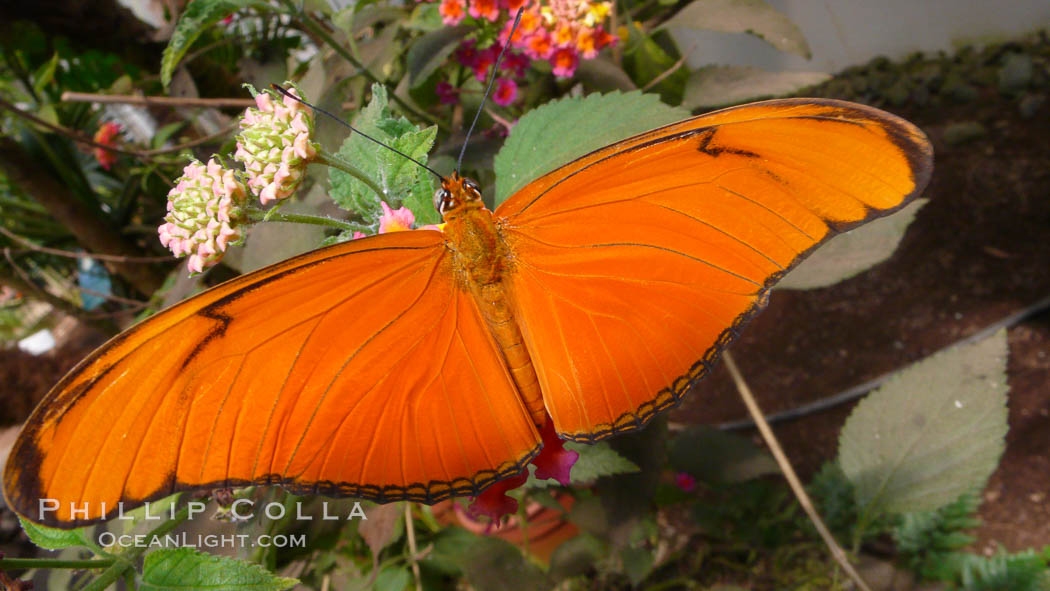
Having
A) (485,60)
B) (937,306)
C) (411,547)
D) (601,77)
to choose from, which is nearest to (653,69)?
(601,77)

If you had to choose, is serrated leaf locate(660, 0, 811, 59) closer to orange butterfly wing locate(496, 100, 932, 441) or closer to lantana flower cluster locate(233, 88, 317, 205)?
orange butterfly wing locate(496, 100, 932, 441)

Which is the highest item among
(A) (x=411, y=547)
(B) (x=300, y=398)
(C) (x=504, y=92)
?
(C) (x=504, y=92)

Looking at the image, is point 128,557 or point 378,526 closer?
point 128,557

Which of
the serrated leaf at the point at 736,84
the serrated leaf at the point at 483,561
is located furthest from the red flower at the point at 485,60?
the serrated leaf at the point at 483,561

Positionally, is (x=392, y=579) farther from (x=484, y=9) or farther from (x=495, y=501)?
(x=484, y=9)

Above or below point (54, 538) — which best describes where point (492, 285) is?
above
